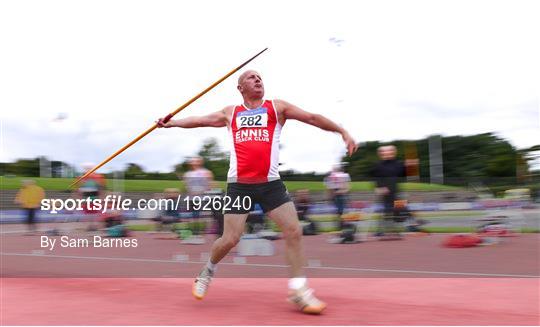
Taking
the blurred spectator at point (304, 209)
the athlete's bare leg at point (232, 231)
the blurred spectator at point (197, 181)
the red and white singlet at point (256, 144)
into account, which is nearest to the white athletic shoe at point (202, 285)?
the athlete's bare leg at point (232, 231)

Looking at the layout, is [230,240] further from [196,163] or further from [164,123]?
[196,163]

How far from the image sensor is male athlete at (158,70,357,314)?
16.2 ft

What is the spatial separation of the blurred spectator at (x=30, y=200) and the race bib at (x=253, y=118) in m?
12.5

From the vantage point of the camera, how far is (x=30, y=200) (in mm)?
15797

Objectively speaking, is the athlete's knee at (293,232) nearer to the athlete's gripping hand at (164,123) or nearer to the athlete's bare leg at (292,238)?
the athlete's bare leg at (292,238)

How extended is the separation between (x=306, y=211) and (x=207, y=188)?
3.27m

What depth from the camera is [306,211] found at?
14.0m

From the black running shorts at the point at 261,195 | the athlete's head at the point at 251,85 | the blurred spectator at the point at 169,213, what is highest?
the athlete's head at the point at 251,85

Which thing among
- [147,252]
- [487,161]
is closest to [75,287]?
[147,252]

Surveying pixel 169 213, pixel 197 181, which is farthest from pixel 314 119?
pixel 169 213

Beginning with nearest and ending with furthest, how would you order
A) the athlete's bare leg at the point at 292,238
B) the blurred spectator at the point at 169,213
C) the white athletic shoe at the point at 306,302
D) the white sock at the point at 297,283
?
the white athletic shoe at the point at 306,302, the white sock at the point at 297,283, the athlete's bare leg at the point at 292,238, the blurred spectator at the point at 169,213

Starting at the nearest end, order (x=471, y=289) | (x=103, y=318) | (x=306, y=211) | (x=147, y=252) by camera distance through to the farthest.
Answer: (x=103, y=318) < (x=471, y=289) < (x=147, y=252) < (x=306, y=211)

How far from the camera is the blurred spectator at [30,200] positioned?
1585 cm

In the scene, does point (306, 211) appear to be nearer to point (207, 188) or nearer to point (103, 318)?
point (207, 188)
